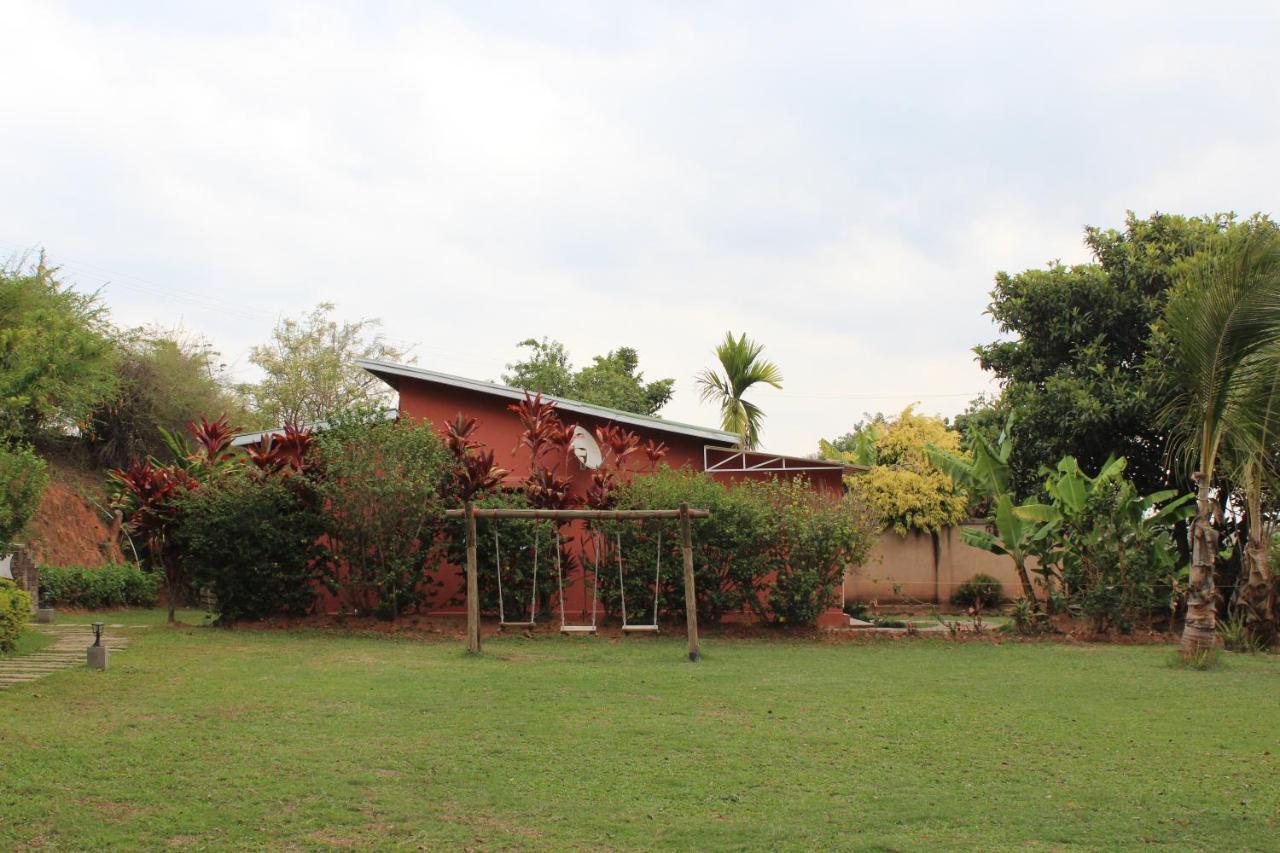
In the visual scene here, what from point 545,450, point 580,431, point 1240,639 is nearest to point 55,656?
point 545,450

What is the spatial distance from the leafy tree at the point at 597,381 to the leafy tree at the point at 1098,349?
1856 cm

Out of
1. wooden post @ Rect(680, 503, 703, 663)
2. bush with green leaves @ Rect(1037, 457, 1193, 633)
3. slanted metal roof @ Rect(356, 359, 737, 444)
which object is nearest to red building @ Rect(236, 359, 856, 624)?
slanted metal roof @ Rect(356, 359, 737, 444)

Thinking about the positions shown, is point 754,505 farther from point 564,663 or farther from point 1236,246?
point 1236,246

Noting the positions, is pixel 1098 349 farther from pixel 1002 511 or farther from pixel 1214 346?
pixel 1214 346

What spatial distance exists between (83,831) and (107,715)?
11.8 ft

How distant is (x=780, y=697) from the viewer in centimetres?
1138

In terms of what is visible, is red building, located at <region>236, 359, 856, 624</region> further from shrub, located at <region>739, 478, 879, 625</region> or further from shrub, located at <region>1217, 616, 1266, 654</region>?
shrub, located at <region>1217, 616, 1266, 654</region>

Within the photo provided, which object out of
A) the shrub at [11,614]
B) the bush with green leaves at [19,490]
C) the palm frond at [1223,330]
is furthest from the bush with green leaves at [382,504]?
the palm frond at [1223,330]

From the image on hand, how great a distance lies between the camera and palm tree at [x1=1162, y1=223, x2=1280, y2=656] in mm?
14312

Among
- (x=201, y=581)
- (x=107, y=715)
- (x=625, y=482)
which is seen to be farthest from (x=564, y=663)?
(x=201, y=581)

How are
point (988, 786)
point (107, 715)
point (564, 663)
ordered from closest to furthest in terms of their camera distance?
point (988, 786), point (107, 715), point (564, 663)

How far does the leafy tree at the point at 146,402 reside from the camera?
31547 millimetres

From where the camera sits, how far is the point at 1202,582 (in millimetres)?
14977

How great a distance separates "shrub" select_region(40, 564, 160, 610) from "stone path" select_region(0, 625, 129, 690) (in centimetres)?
427
